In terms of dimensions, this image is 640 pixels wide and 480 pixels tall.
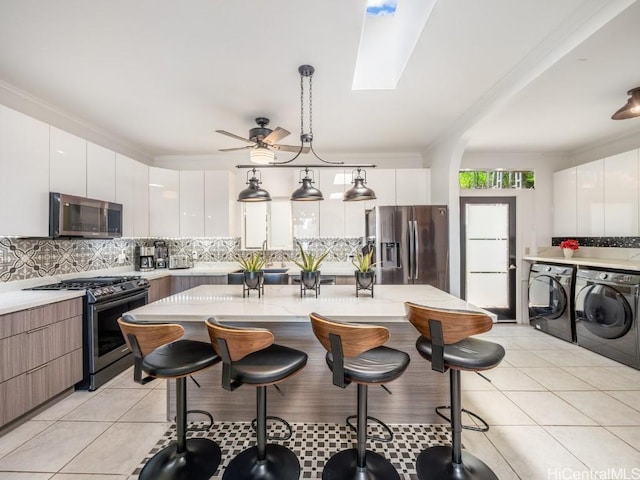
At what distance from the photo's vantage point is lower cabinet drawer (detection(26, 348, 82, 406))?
220cm

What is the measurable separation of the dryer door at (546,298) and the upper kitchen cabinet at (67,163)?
18.8 feet

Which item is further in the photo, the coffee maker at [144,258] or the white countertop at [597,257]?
the coffee maker at [144,258]

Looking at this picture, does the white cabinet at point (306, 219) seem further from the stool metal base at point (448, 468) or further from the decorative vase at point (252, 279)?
the stool metal base at point (448, 468)

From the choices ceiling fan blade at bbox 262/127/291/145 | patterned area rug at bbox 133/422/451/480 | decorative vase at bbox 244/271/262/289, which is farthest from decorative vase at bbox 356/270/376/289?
ceiling fan blade at bbox 262/127/291/145

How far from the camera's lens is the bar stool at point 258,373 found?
4.59 ft

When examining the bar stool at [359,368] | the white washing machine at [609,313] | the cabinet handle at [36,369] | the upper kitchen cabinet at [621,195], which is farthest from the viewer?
the upper kitchen cabinet at [621,195]

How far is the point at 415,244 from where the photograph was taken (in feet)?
12.4

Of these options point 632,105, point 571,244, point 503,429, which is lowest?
point 503,429

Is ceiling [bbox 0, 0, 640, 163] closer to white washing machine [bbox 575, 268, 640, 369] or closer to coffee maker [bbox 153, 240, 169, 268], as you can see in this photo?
coffee maker [bbox 153, 240, 169, 268]

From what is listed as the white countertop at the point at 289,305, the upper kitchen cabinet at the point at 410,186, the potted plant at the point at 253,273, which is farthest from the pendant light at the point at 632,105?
the potted plant at the point at 253,273

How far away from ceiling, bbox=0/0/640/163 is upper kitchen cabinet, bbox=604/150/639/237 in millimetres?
484

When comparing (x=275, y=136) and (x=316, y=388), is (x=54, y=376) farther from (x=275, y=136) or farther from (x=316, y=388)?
(x=275, y=136)

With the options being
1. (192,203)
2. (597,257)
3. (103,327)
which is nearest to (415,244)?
(597,257)

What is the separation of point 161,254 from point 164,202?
83cm
